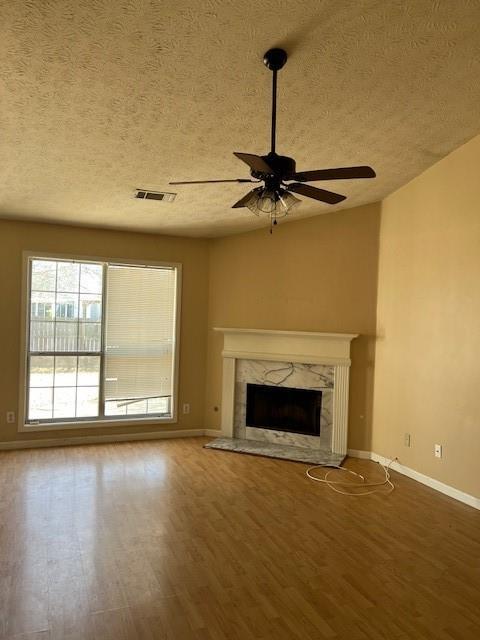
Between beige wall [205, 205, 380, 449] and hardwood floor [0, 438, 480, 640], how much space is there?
1.43 meters

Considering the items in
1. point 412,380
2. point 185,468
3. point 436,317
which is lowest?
point 185,468

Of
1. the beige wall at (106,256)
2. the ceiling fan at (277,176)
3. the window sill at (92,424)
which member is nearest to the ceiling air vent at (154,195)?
the beige wall at (106,256)

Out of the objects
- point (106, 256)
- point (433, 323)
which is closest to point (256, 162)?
point (433, 323)

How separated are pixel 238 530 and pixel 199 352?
310cm

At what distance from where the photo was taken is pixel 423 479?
4.55 meters

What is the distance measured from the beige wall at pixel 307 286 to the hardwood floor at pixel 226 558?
1427mm

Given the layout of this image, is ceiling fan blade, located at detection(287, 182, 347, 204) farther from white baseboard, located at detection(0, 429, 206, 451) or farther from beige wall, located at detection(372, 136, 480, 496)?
white baseboard, located at detection(0, 429, 206, 451)

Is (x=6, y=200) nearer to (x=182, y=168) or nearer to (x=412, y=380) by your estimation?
(x=182, y=168)

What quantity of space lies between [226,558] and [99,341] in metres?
3.48

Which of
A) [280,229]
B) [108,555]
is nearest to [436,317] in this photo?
[280,229]

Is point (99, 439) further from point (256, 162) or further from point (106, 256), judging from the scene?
point (256, 162)

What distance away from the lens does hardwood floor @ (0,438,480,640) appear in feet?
7.73

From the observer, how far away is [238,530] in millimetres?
3436

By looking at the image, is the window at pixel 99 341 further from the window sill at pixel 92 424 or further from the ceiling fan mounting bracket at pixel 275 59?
the ceiling fan mounting bracket at pixel 275 59
